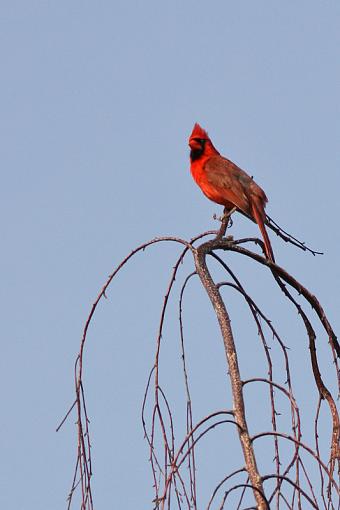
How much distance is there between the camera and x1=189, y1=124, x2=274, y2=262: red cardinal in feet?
21.0

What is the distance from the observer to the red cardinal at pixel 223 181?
252 inches

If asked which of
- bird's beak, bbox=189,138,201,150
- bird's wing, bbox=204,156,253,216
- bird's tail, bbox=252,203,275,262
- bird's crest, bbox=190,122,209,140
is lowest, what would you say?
bird's tail, bbox=252,203,275,262

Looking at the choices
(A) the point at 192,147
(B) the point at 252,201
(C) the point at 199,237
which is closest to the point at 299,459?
(C) the point at 199,237

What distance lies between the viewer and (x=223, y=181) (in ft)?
22.8

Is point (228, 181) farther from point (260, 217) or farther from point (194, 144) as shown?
point (194, 144)

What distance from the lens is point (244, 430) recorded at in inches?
124

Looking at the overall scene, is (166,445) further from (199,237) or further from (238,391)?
(199,237)

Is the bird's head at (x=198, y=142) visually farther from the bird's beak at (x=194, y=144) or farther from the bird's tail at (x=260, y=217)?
the bird's tail at (x=260, y=217)

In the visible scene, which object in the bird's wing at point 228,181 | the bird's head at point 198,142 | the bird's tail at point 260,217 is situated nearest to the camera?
the bird's tail at point 260,217

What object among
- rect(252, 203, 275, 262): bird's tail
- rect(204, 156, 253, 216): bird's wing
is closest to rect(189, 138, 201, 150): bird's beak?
rect(204, 156, 253, 216): bird's wing

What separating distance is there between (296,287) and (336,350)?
12.5 inches

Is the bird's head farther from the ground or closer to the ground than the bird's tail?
farther from the ground

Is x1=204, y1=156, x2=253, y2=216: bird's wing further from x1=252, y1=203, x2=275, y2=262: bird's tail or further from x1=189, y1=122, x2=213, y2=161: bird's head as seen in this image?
x1=189, y1=122, x2=213, y2=161: bird's head

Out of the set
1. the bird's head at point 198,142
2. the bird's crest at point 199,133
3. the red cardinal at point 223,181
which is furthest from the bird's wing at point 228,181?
the bird's crest at point 199,133
